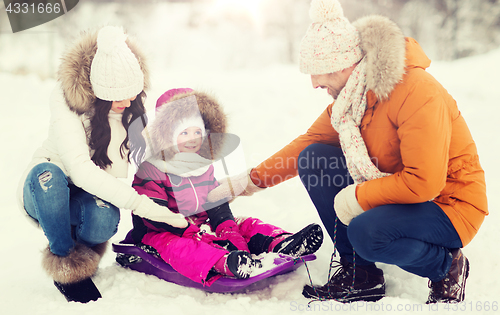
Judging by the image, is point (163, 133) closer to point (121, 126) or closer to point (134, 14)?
point (121, 126)

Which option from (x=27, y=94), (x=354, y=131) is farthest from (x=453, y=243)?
(x=27, y=94)

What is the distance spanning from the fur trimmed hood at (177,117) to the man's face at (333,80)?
0.59m

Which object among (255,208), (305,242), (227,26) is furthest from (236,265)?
(227,26)

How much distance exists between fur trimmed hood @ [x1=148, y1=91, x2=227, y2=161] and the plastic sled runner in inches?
17.1

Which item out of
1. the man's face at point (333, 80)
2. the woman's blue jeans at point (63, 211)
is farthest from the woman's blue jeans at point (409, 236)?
the woman's blue jeans at point (63, 211)

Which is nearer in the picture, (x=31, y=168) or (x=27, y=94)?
(x=31, y=168)

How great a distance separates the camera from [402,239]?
1213 millimetres

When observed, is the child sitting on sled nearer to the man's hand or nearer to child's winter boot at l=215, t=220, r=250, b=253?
child's winter boot at l=215, t=220, r=250, b=253

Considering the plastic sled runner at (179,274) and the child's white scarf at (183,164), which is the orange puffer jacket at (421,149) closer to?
the plastic sled runner at (179,274)

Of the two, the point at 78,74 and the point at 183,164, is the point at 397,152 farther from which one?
the point at 78,74

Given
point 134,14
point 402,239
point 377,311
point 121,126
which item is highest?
point 134,14

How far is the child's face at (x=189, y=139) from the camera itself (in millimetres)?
1717

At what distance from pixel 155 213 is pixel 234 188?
0.44 metres

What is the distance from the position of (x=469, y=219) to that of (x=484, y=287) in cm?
34
